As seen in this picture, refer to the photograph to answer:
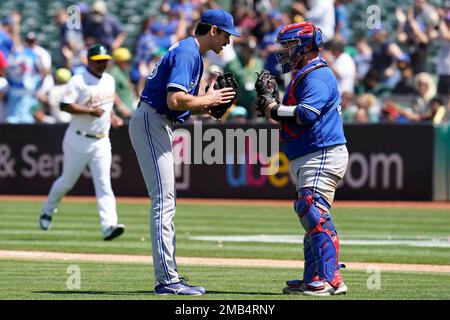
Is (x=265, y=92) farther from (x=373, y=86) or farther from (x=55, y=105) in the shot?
(x=55, y=105)

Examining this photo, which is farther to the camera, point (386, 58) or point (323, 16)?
point (386, 58)

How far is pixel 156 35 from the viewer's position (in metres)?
25.6

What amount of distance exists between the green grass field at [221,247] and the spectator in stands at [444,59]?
3.83 metres

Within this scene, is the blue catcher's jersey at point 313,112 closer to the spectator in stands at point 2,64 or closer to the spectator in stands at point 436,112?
the spectator in stands at point 2,64

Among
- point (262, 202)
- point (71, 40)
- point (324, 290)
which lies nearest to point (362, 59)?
point (262, 202)

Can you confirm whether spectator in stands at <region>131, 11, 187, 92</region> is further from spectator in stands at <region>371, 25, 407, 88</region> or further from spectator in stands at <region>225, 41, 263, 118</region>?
spectator in stands at <region>371, 25, 407, 88</region>

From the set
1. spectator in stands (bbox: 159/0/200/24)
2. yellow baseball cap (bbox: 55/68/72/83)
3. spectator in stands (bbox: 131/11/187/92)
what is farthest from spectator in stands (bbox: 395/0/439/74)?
yellow baseball cap (bbox: 55/68/72/83)

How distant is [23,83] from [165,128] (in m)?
16.0

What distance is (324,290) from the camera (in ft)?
29.8

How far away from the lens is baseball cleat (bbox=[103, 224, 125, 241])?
14352 millimetres

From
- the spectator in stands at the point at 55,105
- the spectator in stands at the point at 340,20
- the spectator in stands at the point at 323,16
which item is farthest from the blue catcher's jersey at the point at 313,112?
the spectator in stands at the point at 340,20

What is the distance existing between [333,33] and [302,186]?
15.1m
